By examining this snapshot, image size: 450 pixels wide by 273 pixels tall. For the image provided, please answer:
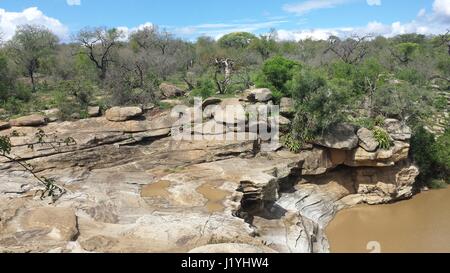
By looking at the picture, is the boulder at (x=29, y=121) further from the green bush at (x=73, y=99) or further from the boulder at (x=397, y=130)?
the boulder at (x=397, y=130)

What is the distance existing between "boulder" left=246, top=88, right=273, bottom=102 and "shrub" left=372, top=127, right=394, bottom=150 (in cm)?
392

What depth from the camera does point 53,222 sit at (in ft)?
23.5

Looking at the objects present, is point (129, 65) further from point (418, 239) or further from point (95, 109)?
point (418, 239)

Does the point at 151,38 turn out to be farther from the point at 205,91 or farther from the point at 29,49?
the point at 205,91

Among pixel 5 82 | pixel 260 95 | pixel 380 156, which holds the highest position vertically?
pixel 5 82

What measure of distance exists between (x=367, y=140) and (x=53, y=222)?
10020mm

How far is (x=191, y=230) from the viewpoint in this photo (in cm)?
743

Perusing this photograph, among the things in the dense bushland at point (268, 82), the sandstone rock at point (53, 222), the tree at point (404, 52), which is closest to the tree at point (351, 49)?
the dense bushland at point (268, 82)

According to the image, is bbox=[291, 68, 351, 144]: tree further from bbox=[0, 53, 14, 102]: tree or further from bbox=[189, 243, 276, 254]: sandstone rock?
bbox=[0, 53, 14, 102]: tree

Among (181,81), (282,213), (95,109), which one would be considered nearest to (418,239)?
(282,213)

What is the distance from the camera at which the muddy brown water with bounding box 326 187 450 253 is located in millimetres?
11383

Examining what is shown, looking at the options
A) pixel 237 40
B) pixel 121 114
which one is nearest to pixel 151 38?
pixel 237 40

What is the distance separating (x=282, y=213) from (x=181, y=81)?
50.6 ft

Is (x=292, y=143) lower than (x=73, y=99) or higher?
lower
